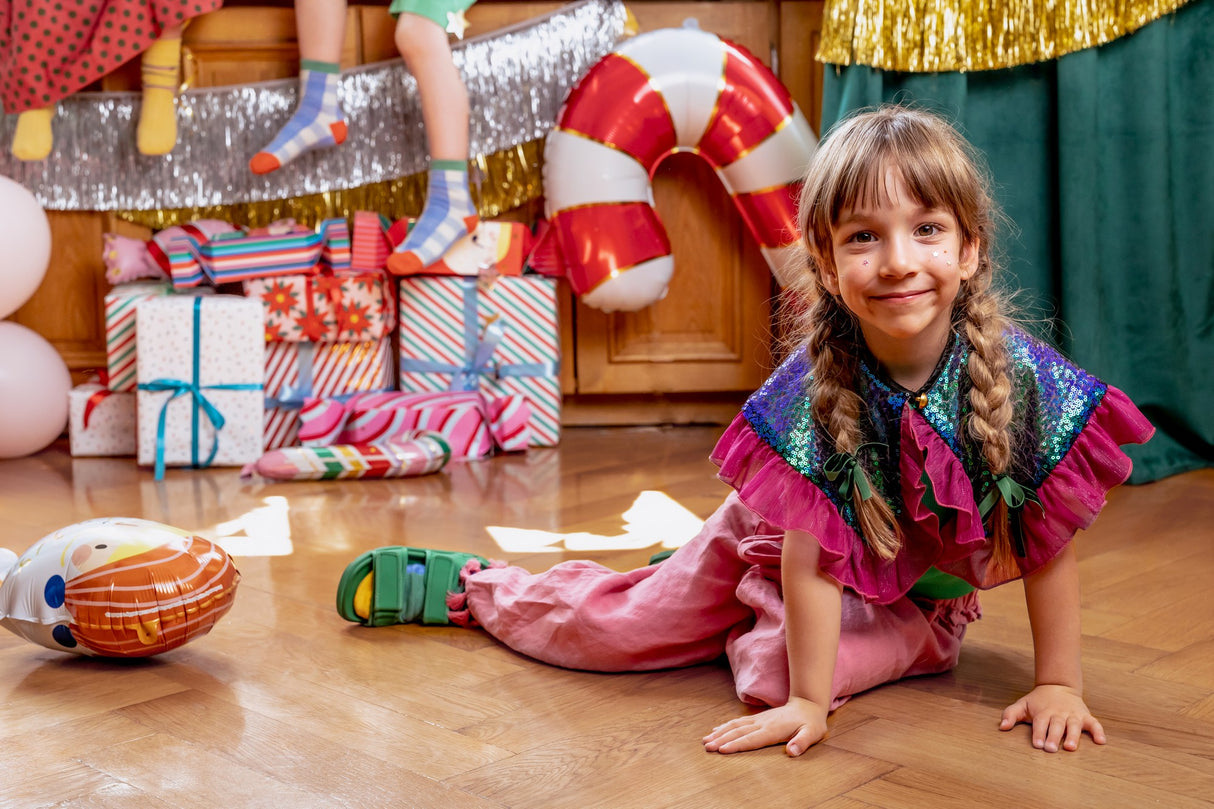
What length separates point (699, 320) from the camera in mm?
2469

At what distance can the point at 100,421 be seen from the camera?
2311mm

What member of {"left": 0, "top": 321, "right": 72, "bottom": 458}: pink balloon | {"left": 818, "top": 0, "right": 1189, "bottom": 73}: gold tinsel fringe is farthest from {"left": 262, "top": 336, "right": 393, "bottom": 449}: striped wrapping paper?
{"left": 818, "top": 0, "right": 1189, "bottom": 73}: gold tinsel fringe

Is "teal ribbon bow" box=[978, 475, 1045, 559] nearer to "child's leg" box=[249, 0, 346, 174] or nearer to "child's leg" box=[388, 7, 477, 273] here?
"child's leg" box=[388, 7, 477, 273]

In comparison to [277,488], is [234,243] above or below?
above

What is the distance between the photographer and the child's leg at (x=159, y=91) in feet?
7.49

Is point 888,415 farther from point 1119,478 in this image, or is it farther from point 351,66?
point 351,66

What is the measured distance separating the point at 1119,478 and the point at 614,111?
56.0 inches

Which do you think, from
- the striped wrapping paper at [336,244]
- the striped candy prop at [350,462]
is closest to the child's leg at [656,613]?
the striped candy prop at [350,462]

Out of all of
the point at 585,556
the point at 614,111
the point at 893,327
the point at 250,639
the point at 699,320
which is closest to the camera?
the point at 893,327

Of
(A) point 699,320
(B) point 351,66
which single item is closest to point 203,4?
(B) point 351,66

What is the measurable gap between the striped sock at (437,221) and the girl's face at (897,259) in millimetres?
1415

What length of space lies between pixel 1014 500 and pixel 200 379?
1627 millimetres

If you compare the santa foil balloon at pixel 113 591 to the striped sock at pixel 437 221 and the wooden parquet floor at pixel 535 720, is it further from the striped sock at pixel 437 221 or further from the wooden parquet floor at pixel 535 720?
the striped sock at pixel 437 221

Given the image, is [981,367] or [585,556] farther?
[585,556]
